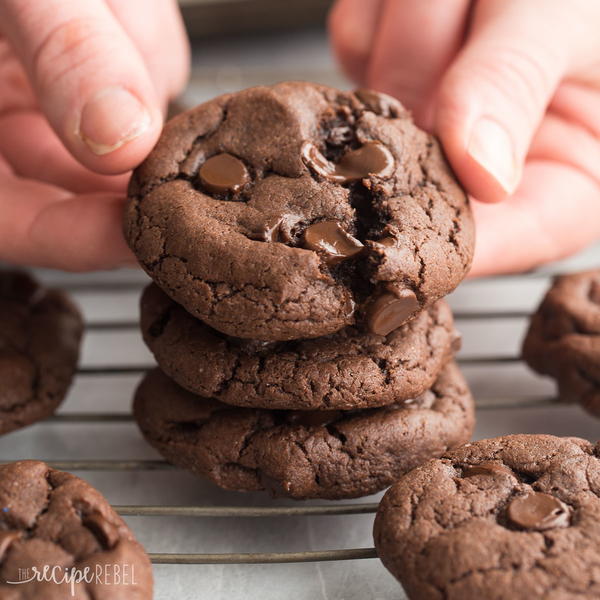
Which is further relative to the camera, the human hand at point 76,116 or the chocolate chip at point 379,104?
the chocolate chip at point 379,104

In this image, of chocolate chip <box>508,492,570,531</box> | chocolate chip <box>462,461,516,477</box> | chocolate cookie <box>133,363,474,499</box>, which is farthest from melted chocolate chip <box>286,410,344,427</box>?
chocolate chip <box>508,492,570,531</box>

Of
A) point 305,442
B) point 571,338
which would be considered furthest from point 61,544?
point 571,338

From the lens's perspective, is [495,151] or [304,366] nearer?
[304,366]

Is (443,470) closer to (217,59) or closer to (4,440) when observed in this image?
(4,440)

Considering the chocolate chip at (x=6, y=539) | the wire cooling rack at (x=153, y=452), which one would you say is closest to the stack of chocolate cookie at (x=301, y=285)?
the wire cooling rack at (x=153, y=452)

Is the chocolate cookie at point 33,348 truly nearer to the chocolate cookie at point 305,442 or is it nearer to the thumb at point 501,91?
the chocolate cookie at point 305,442

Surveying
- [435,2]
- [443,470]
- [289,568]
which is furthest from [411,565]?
[435,2]

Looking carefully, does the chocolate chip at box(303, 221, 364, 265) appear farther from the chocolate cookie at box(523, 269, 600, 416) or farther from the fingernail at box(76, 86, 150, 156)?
the chocolate cookie at box(523, 269, 600, 416)

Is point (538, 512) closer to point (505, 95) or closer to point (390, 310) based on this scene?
point (390, 310)
